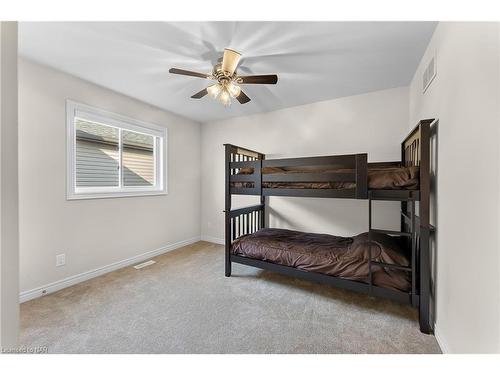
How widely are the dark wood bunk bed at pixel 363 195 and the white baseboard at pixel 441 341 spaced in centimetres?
5

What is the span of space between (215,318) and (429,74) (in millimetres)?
2763

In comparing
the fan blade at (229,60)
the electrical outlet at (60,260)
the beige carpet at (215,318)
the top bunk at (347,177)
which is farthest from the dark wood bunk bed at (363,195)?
the electrical outlet at (60,260)

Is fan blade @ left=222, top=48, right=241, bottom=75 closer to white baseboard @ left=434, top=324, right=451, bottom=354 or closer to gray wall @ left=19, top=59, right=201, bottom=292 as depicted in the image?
gray wall @ left=19, top=59, right=201, bottom=292

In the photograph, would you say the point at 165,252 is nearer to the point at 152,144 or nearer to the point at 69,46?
the point at 152,144

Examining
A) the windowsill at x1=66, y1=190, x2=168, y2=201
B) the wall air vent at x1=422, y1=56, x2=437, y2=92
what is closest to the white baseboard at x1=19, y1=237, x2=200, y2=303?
the windowsill at x1=66, y1=190, x2=168, y2=201

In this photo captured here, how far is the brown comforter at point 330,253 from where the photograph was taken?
1.75 metres

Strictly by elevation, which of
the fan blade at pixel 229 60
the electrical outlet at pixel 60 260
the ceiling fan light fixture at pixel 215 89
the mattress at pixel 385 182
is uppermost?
the fan blade at pixel 229 60

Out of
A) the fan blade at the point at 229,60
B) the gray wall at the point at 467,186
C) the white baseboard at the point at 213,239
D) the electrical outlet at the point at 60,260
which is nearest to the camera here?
the gray wall at the point at 467,186

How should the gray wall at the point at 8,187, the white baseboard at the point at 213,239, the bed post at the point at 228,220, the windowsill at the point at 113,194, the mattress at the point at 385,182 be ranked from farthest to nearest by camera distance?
the white baseboard at the point at 213,239, the bed post at the point at 228,220, the windowsill at the point at 113,194, the mattress at the point at 385,182, the gray wall at the point at 8,187

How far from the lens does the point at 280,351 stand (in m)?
1.39

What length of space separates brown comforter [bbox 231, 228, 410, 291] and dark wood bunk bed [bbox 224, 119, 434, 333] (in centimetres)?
2

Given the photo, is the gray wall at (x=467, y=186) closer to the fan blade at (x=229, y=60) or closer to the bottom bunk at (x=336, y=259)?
the bottom bunk at (x=336, y=259)
